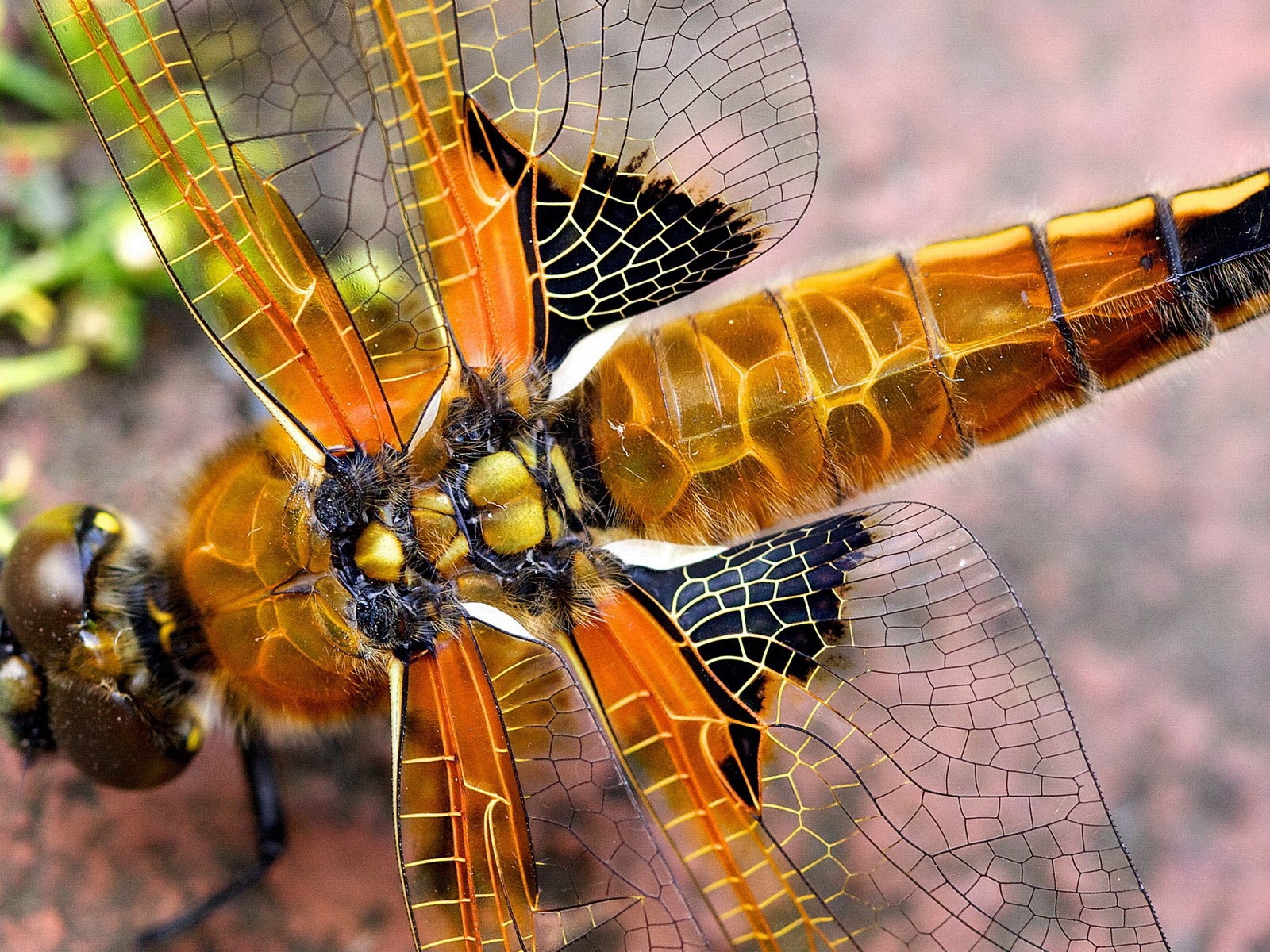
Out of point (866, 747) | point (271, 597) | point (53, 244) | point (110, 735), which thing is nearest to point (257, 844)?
point (110, 735)

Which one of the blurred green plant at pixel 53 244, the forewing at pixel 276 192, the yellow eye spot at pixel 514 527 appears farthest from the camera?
the blurred green plant at pixel 53 244

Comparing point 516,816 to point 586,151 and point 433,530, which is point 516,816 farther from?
point 586,151

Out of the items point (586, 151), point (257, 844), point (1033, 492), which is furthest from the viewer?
point (1033, 492)

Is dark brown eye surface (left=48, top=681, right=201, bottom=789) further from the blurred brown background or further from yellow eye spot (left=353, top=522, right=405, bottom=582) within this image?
yellow eye spot (left=353, top=522, right=405, bottom=582)

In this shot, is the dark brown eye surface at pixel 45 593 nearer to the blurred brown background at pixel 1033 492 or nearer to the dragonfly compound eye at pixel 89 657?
the dragonfly compound eye at pixel 89 657

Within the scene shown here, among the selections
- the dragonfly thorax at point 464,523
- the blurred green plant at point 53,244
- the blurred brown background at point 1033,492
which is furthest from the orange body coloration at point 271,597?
the blurred green plant at point 53,244
